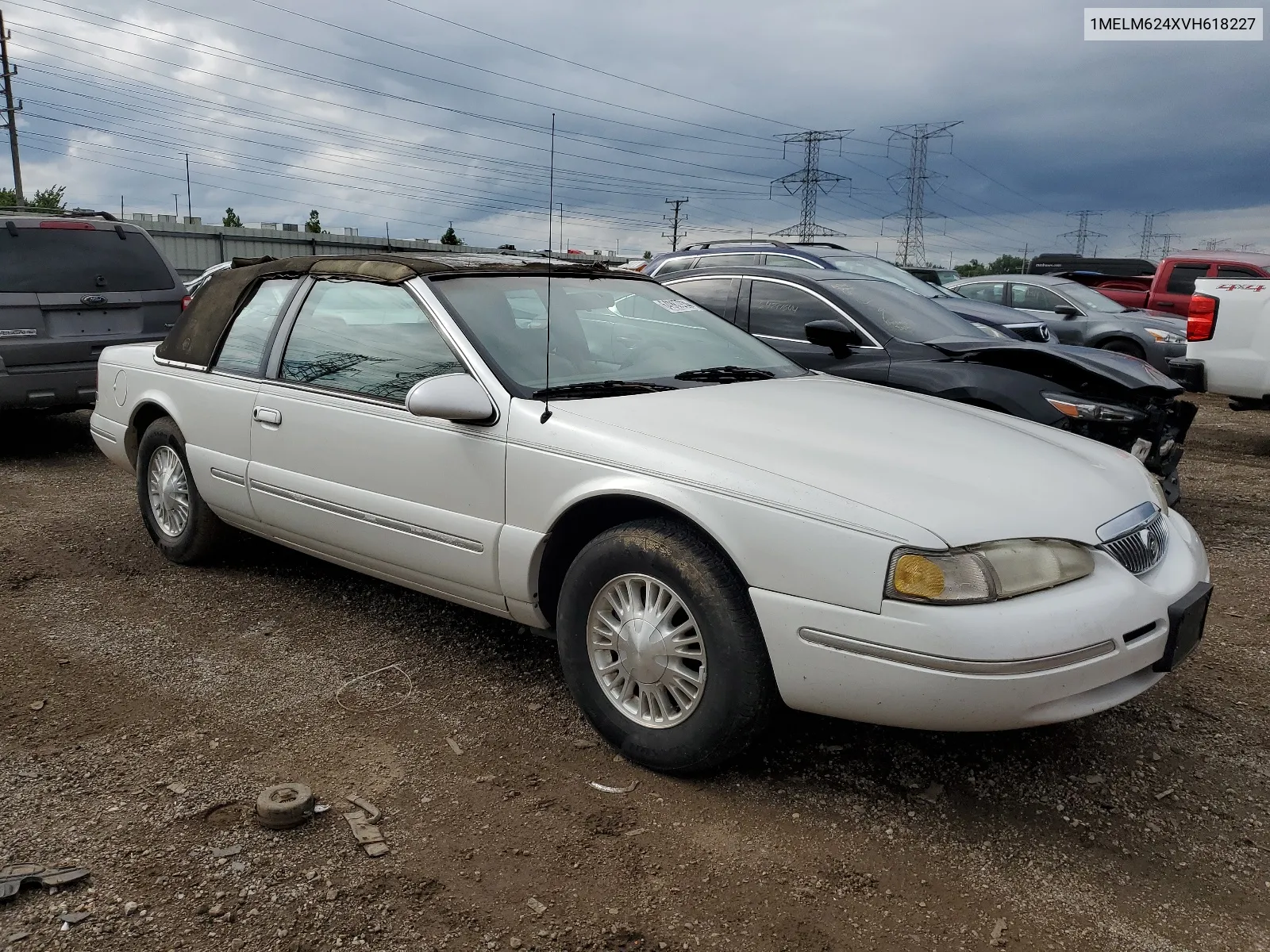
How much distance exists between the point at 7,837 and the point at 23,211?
691cm

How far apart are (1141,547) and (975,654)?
2.76 ft

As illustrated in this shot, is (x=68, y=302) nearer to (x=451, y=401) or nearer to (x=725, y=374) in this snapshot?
(x=451, y=401)

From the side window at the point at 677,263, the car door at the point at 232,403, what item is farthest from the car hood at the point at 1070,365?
the car door at the point at 232,403

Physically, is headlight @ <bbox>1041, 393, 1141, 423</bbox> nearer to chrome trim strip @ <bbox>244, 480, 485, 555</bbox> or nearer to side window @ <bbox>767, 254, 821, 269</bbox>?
chrome trim strip @ <bbox>244, 480, 485, 555</bbox>

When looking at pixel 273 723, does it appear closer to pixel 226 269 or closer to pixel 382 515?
pixel 382 515

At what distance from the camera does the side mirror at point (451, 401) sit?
10.9 ft

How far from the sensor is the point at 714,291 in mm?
6984

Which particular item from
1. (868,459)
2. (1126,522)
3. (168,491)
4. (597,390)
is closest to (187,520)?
(168,491)

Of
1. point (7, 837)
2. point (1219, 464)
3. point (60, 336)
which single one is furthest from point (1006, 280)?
point (7, 837)

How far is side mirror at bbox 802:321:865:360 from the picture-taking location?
577cm

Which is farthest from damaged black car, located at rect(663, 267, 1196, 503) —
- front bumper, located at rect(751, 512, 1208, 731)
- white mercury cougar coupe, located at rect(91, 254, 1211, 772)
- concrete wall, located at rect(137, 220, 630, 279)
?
concrete wall, located at rect(137, 220, 630, 279)

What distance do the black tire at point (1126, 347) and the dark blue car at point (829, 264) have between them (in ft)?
11.5

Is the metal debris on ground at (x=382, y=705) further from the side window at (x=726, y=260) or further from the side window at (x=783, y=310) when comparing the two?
the side window at (x=726, y=260)

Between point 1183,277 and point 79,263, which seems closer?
point 79,263
